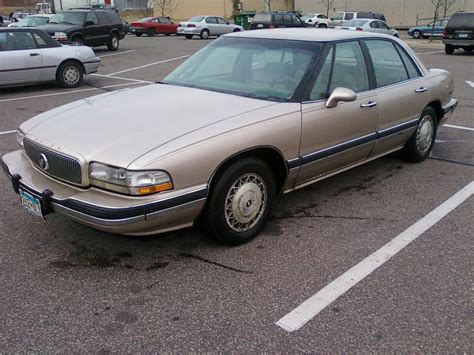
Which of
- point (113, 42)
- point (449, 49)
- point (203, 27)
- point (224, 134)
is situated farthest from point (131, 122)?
point (203, 27)

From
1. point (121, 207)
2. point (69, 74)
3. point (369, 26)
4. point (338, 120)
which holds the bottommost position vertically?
point (121, 207)

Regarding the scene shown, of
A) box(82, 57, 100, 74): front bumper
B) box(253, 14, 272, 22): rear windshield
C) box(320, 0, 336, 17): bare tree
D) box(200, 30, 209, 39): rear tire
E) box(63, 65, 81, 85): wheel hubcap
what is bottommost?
box(63, 65, 81, 85): wheel hubcap

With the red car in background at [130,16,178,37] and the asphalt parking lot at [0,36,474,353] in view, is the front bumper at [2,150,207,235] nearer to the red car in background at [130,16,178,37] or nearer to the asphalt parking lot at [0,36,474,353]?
the asphalt parking lot at [0,36,474,353]

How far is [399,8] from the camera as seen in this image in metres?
42.5

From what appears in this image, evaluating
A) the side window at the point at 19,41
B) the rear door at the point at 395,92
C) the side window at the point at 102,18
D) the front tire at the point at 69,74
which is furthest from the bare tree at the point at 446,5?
the rear door at the point at 395,92

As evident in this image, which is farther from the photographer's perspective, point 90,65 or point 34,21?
point 34,21

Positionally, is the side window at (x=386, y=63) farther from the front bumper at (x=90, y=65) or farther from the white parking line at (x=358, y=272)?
the front bumper at (x=90, y=65)

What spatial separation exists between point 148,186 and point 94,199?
1.22ft

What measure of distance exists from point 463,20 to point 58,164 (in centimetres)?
1949

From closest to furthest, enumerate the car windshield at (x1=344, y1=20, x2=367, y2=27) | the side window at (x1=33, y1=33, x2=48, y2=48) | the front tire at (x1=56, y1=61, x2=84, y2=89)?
the side window at (x1=33, y1=33, x2=48, y2=48) < the front tire at (x1=56, y1=61, x2=84, y2=89) < the car windshield at (x1=344, y1=20, x2=367, y2=27)

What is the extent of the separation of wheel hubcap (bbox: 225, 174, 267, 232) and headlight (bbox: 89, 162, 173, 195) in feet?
1.92

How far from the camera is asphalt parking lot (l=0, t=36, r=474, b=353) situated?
264cm

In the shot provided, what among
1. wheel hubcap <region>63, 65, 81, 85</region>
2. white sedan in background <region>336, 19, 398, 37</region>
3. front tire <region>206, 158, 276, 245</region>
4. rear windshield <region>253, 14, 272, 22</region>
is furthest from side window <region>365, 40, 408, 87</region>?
rear windshield <region>253, 14, 272, 22</region>

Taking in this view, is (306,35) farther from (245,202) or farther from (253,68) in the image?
(245,202)
